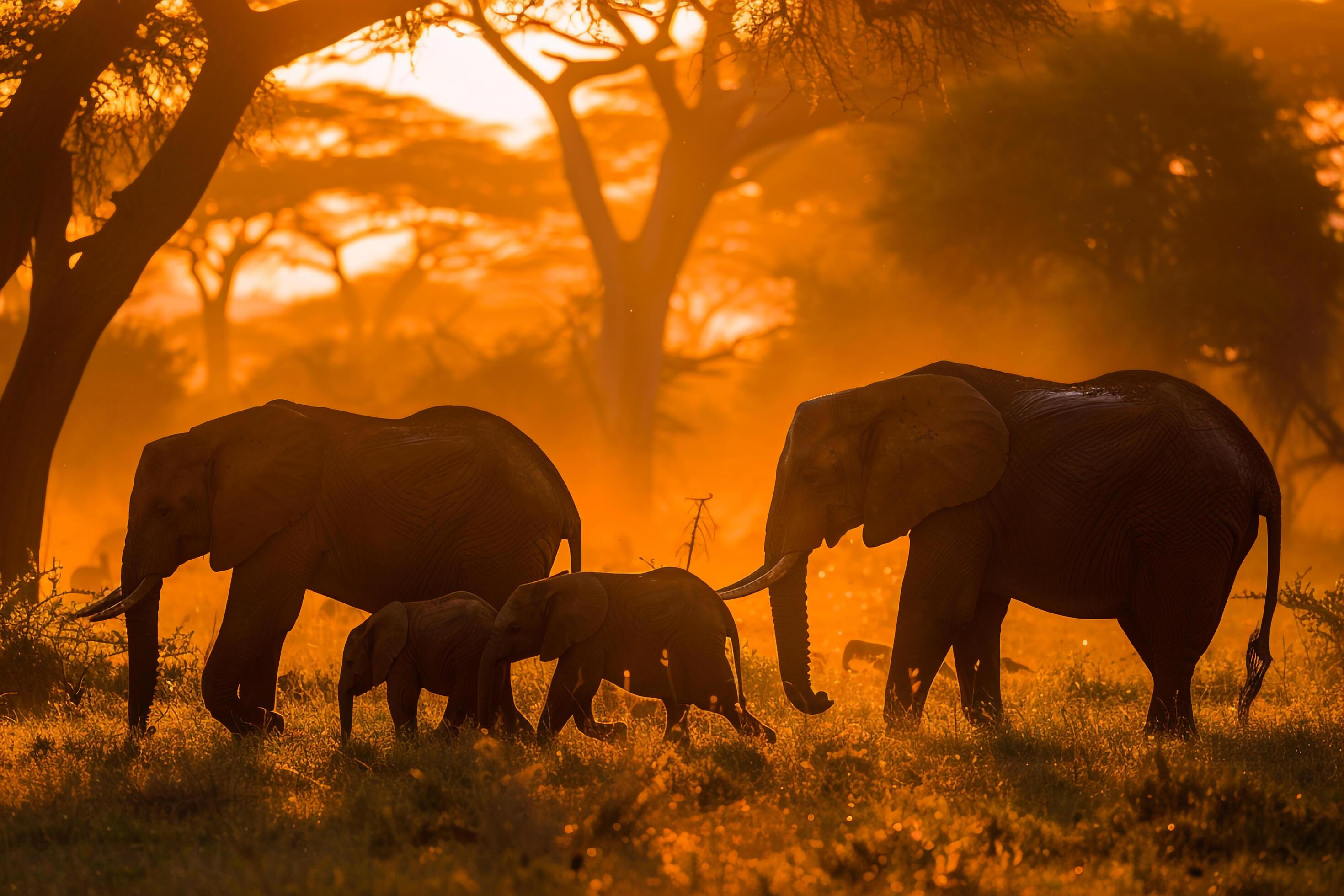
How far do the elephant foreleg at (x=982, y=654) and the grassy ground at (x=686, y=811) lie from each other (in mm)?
730

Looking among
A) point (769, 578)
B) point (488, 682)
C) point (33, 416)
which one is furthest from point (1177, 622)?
point (33, 416)

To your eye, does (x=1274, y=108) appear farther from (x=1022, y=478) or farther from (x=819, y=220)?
(x=1022, y=478)

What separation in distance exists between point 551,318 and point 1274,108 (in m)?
18.0

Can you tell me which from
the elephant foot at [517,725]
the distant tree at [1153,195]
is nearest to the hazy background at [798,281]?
the distant tree at [1153,195]

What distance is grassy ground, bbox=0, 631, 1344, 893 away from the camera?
5539mm

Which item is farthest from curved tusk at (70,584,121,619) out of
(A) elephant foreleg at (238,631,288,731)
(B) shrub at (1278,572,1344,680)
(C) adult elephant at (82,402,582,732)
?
(B) shrub at (1278,572,1344,680)

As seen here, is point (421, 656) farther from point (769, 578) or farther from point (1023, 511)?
point (1023, 511)

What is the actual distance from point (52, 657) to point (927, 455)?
5721mm

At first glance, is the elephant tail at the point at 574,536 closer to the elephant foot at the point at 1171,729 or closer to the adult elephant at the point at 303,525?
the adult elephant at the point at 303,525

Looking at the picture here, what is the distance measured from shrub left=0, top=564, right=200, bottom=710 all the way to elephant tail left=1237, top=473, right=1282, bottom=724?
21.7 feet

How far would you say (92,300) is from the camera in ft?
39.1

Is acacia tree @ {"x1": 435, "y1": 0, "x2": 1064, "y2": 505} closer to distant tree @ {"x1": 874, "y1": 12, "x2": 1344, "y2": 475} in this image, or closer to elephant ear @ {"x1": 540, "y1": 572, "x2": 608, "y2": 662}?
distant tree @ {"x1": 874, "y1": 12, "x2": 1344, "y2": 475}

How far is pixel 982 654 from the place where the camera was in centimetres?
907

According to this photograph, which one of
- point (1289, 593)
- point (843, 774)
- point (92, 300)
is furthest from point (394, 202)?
point (843, 774)
